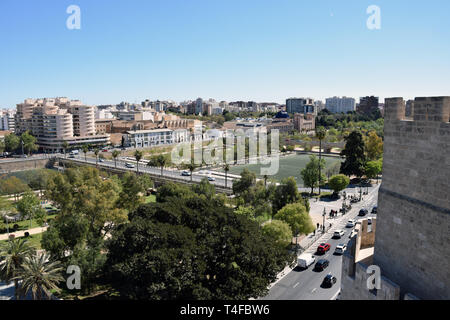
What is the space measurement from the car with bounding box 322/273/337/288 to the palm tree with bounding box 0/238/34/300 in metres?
17.9

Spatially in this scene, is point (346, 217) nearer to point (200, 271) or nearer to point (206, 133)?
point (200, 271)

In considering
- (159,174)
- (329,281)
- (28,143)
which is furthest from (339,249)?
(28,143)

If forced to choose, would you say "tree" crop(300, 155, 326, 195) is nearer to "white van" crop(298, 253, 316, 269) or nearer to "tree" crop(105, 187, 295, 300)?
"white van" crop(298, 253, 316, 269)

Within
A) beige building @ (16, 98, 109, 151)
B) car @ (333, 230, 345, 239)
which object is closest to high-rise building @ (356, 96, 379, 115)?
beige building @ (16, 98, 109, 151)

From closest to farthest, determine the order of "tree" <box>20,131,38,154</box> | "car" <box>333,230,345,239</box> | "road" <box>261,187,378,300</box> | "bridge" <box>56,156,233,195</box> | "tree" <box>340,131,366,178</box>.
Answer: "road" <box>261,187,378,300</box> → "car" <box>333,230,345,239</box> → "bridge" <box>56,156,233,195</box> → "tree" <box>340,131,366,178</box> → "tree" <box>20,131,38,154</box>

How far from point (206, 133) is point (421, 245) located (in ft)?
335

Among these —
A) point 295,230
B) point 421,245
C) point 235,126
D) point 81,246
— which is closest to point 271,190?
point 295,230

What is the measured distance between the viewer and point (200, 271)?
1620cm

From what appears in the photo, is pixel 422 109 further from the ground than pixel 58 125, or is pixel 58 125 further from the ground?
pixel 422 109

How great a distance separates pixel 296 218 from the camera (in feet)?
93.4

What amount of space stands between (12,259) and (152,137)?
3153 inches

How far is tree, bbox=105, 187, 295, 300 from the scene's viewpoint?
1593cm

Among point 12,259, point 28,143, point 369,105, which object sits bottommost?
point 12,259

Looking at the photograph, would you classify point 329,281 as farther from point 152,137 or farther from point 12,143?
point 12,143
